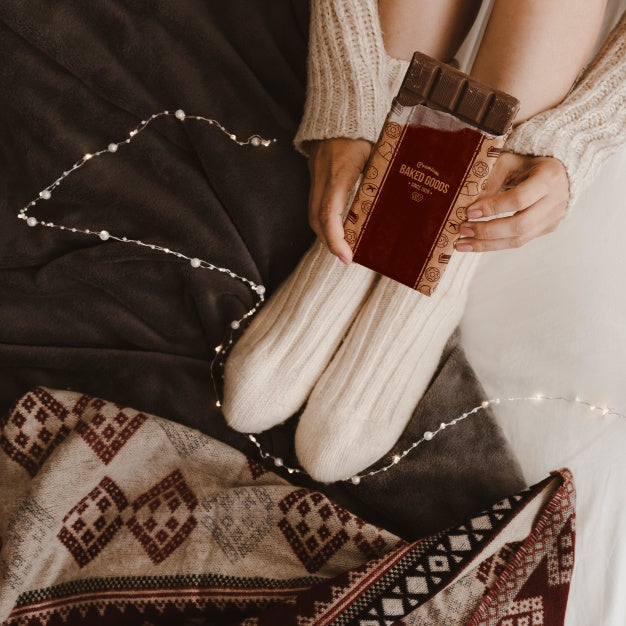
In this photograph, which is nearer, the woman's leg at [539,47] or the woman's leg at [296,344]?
the woman's leg at [539,47]

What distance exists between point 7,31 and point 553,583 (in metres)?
0.87

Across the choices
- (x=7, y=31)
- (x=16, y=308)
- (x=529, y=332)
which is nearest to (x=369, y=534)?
(x=529, y=332)

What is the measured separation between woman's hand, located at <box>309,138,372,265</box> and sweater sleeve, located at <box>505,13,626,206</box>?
0.15m

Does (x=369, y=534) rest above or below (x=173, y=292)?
below

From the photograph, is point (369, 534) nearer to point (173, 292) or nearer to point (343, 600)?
point (343, 600)

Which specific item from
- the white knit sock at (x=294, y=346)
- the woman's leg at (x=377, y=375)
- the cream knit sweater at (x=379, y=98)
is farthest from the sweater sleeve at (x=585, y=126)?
the white knit sock at (x=294, y=346)

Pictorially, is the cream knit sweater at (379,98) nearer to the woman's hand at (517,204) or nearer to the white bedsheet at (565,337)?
the woman's hand at (517,204)

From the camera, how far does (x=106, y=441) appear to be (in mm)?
706

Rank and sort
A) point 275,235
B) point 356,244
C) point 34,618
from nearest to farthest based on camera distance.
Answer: point 356,244
point 34,618
point 275,235

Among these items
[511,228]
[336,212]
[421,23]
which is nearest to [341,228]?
[336,212]

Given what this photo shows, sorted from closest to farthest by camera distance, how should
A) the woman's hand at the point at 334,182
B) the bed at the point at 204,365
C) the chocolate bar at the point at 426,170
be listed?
the chocolate bar at the point at 426,170, the woman's hand at the point at 334,182, the bed at the point at 204,365

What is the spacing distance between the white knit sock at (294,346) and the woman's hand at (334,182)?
9 centimetres

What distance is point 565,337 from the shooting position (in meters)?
0.75

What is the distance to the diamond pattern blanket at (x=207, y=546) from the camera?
2.10 ft
